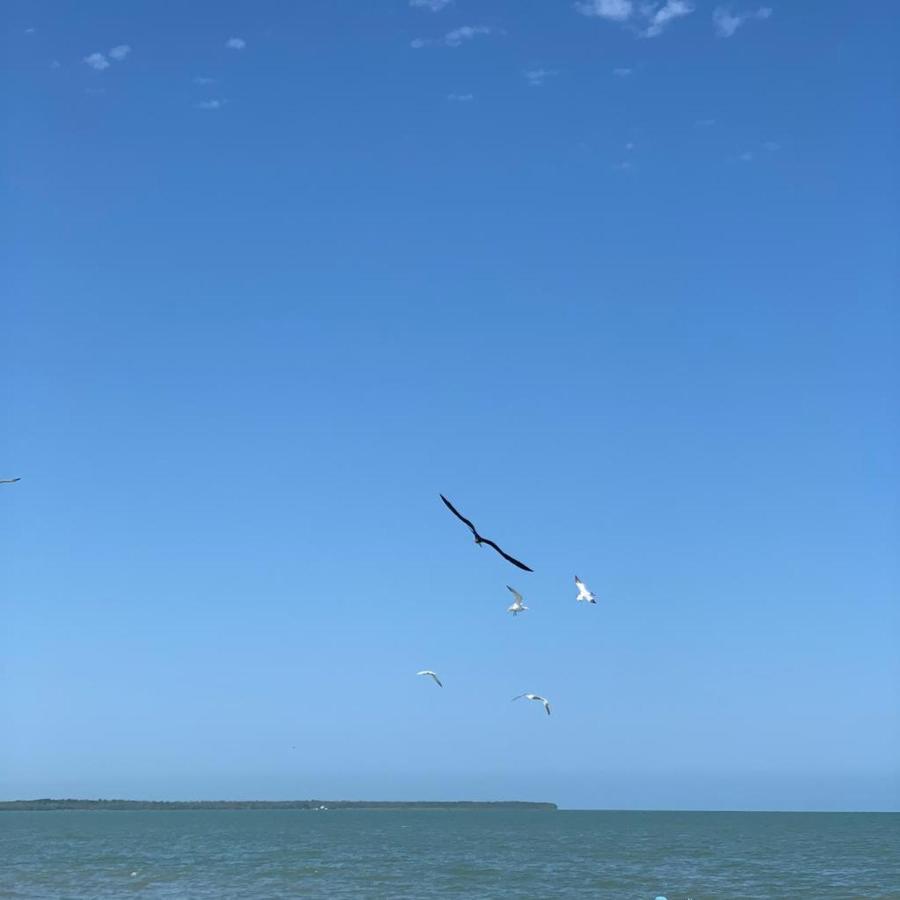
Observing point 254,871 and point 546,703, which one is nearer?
point 546,703

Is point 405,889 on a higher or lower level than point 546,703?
lower

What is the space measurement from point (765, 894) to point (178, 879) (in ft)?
88.2

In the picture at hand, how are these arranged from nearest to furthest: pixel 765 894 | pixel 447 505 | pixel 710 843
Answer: pixel 447 505 < pixel 765 894 < pixel 710 843

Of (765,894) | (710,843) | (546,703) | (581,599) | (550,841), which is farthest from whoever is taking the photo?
(550,841)

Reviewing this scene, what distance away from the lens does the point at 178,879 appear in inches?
2340

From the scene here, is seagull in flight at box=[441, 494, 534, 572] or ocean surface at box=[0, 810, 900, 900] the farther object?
ocean surface at box=[0, 810, 900, 900]

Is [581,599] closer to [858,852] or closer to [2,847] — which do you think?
[858,852]

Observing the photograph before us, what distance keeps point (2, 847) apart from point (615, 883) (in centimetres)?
6016

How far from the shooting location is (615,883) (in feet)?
182

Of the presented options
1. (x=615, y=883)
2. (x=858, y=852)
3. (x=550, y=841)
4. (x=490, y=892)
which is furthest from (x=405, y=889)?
(x=550, y=841)

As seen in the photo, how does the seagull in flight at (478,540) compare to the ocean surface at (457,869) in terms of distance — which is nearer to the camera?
the seagull in flight at (478,540)

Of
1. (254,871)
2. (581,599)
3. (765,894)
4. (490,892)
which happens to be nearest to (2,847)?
(254,871)

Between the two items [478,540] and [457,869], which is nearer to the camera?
[478,540]

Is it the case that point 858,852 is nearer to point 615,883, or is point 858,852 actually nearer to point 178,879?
point 615,883
